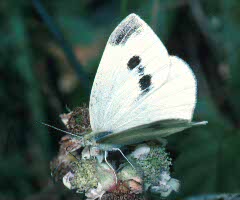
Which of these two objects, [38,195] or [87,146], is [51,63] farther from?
[87,146]

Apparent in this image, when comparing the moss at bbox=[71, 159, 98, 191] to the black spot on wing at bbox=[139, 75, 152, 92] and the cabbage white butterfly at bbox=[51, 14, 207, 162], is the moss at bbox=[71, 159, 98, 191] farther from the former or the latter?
the black spot on wing at bbox=[139, 75, 152, 92]

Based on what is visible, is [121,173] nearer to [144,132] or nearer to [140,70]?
[144,132]

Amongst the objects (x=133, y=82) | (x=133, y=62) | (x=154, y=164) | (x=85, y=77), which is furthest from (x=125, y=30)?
(x=85, y=77)

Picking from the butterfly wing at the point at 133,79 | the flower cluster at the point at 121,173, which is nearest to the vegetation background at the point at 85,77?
the flower cluster at the point at 121,173

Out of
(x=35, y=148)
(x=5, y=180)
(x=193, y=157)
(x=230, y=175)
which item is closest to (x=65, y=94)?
(x=35, y=148)

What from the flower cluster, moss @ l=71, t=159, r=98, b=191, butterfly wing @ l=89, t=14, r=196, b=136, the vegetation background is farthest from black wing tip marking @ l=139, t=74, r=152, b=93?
the vegetation background

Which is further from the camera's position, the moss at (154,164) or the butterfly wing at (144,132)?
the moss at (154,164)

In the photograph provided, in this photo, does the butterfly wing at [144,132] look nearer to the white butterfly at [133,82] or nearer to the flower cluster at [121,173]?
the white butterfly at [133,82]
